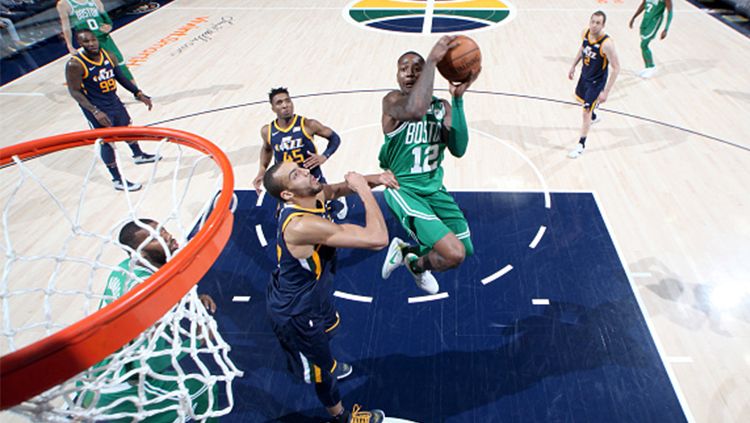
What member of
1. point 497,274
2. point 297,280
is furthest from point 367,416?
point 497,274

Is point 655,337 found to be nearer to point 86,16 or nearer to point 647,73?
point 647,73

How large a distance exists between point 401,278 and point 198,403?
76.2 inches

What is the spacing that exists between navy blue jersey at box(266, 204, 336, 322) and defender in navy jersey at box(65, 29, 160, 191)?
3.29m

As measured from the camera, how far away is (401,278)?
4.20m

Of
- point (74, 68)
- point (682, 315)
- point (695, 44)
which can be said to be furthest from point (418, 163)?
point (695, 44)

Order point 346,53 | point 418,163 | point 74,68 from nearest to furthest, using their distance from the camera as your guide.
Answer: point 418,163 < point 74,68 < point 346,53

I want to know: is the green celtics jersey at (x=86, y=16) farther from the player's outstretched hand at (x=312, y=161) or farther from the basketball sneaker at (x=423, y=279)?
the basketball sneaker at (x=423, y=279)

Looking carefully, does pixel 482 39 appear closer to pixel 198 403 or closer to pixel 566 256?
pixel 566 256

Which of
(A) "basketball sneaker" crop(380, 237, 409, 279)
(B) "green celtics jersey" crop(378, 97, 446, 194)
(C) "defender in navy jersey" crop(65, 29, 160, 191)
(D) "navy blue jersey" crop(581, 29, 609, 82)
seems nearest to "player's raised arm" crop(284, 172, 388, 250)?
(B) "green celtics jersey" crop(378, 97, 446, 194)

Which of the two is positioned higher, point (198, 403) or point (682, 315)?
point (198, 403)

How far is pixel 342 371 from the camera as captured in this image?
3396mm

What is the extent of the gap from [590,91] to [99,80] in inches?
215

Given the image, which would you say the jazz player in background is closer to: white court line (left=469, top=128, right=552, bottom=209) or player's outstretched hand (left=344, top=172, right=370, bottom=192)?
player's outstretched hand (left=344, top=172, right=370, bottom=192)

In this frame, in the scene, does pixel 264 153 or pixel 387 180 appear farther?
pixel 264 153
